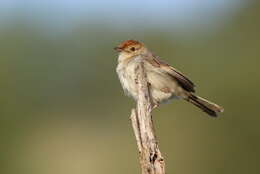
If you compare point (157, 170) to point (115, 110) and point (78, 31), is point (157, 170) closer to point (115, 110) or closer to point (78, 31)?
point (115, 110)

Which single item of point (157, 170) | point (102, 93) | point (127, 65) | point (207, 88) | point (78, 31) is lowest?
point (157, 170)

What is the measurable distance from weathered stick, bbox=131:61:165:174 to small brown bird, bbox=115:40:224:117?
4.50 ft

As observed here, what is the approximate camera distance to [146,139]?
6512 mm

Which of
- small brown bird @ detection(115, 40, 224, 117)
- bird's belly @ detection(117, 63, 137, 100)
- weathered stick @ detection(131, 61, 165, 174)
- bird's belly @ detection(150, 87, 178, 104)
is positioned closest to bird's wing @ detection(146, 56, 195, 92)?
small brown bird @ detection(115, 40, 224, 117)

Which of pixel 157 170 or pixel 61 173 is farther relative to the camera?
pixel 61 173

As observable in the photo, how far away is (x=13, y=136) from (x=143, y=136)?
15579mm

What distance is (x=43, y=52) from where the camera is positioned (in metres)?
30.2

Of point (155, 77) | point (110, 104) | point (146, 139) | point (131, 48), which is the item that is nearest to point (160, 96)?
point (155, 77)

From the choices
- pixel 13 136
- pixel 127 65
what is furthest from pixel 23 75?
pixel 127 65

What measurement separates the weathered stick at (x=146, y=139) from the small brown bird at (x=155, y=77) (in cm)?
137

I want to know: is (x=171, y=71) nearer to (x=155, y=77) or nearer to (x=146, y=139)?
(x=155, y=77)

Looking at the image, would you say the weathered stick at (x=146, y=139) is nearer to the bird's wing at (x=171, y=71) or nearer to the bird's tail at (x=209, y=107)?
the bird's wing at (x=171, y=71)

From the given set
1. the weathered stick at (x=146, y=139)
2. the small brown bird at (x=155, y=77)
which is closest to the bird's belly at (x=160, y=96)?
the small brown bird at (x=155, y=77)

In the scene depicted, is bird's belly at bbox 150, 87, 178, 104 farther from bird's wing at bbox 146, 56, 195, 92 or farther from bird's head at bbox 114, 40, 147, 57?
bird's head at bbox 114, 40, 147, 57
